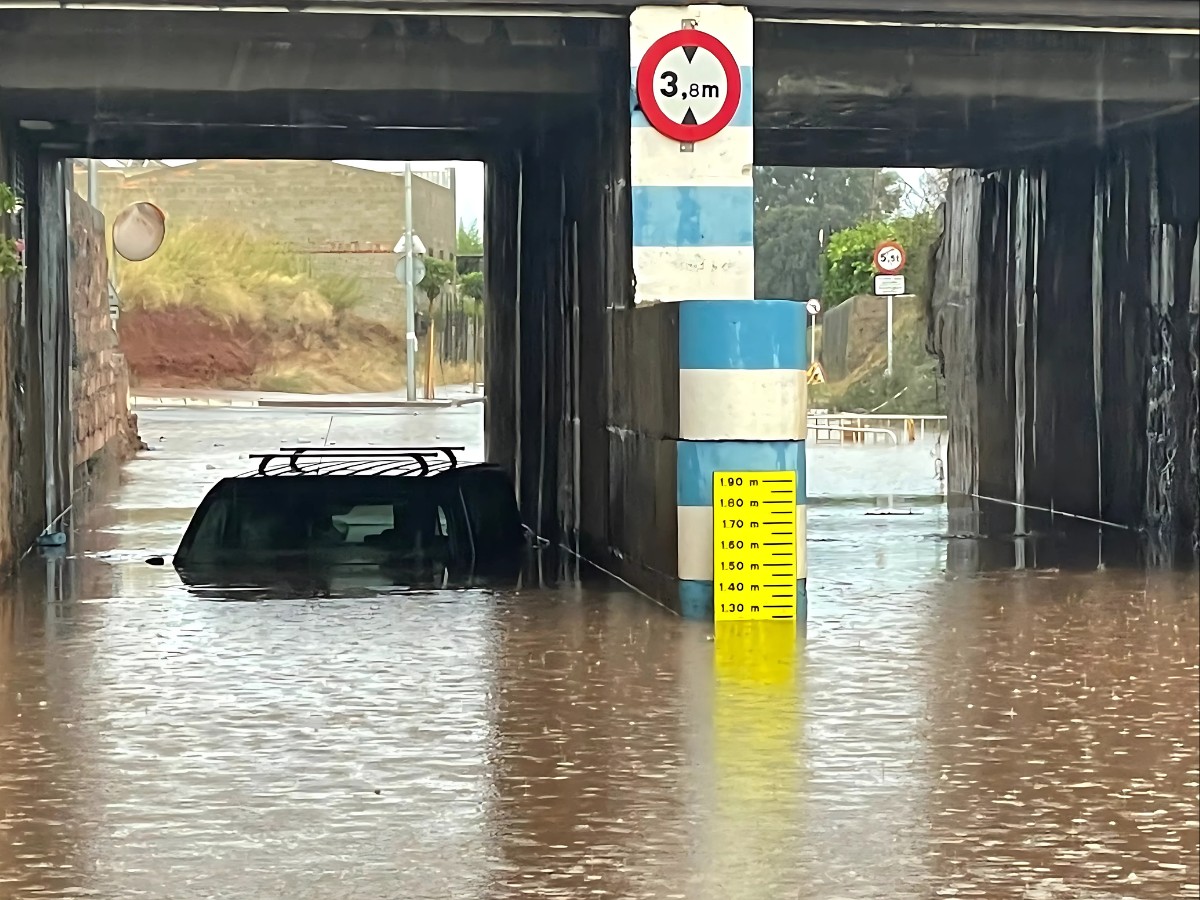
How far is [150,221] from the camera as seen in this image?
28938mm

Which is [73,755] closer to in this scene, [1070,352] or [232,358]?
[1070,352]

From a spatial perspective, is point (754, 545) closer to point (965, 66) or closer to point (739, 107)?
point (739, 107)

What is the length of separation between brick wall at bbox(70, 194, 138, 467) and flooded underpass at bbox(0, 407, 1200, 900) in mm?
11887

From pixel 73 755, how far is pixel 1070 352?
47.9ft

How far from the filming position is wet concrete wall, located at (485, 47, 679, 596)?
44.6 feet

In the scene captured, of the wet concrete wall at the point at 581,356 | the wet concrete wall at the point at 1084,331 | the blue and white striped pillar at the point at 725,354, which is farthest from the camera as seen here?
the wet concrete wall at the point at 1084,331

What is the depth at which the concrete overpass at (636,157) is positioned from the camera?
1368 centimetres

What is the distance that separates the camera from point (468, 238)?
294 feet

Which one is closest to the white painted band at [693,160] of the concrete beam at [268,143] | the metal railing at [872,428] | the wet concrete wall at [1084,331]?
the wet concrete wall at [1084,331]

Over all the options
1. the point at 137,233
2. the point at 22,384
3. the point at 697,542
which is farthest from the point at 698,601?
the point at 137,233

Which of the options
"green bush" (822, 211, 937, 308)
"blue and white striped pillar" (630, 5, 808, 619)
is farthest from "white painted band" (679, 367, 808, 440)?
"green bush" (822, 211, 937, 308)

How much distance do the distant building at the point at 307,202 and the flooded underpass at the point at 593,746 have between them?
70.5 m

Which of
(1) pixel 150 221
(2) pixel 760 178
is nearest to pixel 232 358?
(2) pixel 760 178

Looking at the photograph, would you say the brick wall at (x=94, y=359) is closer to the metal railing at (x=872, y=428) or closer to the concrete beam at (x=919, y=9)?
the concrete beam at (x=919, y=9)
